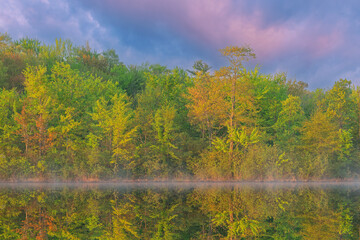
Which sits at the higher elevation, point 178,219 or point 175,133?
point 175,133

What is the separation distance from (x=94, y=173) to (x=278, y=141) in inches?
908

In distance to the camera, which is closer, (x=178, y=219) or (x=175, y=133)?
(x=178, y=219)

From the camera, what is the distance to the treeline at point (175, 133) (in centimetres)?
3744

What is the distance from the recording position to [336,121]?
4456cm

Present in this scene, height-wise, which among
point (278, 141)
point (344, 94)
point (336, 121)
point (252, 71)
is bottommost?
point (278, 141)

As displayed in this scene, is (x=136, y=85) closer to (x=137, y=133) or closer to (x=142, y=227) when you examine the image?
(x=137, y=133)

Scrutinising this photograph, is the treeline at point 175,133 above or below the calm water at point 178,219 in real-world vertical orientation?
above

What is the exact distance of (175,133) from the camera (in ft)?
133

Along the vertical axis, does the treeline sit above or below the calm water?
above

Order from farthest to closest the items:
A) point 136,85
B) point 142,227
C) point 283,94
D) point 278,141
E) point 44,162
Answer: point 136,85, point 283,94, point 278,141, point 44,162, point 142,227

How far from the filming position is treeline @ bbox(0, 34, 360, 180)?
37.4m

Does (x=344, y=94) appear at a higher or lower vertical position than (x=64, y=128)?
higher

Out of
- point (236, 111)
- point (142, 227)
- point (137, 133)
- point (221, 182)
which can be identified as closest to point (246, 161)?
point (221, 182)

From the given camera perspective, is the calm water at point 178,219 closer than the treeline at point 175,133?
Yes
